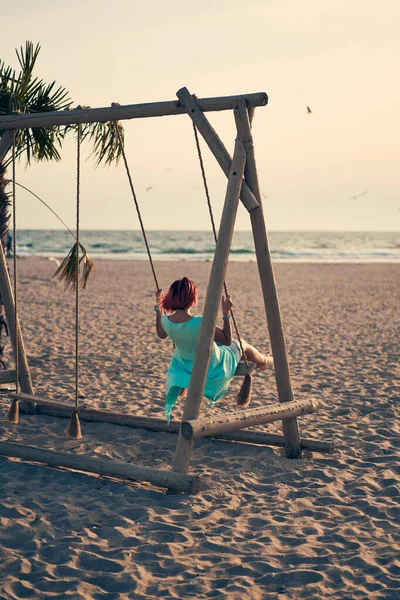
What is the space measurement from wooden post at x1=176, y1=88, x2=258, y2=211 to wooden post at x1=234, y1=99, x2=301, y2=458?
0.08 meters

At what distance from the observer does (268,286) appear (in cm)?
471

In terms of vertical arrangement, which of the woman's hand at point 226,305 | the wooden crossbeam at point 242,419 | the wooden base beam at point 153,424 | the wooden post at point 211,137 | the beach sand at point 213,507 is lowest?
the beach sand at point 213,507

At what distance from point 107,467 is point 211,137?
2.23 m

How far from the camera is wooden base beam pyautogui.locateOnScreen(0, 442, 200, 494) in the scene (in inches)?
162

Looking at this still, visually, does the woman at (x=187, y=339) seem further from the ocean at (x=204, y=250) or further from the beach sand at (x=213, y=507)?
the ocean at (x=204, y=250)

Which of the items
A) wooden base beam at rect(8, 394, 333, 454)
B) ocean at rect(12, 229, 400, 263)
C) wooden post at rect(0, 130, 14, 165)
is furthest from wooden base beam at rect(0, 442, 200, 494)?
ocean at rect(12, 229, 400, 263)

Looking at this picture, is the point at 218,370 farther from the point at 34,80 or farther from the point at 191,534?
the point at 34,80

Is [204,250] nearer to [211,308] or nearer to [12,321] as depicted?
[12,321]

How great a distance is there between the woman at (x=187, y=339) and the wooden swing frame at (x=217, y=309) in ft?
0.74

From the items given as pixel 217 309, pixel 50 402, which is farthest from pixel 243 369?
pixel 50 402

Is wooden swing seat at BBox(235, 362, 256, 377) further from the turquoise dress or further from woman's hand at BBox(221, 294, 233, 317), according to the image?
woman's hand at BBox(221, 294, 233, 317)

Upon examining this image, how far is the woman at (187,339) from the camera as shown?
4586mm

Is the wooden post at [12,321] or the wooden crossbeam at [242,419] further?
the wooden post at [12,321]

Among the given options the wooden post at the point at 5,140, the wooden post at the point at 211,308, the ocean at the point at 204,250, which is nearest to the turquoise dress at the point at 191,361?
the wooden post at the point at 211,308
